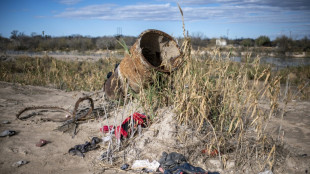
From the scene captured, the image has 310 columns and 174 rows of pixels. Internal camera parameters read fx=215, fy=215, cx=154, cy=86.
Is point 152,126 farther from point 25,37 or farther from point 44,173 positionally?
point 25,37

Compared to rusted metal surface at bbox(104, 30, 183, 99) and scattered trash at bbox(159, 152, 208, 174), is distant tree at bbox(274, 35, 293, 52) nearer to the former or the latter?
rusted metal surface at bbox(104, 30, 183, 99)

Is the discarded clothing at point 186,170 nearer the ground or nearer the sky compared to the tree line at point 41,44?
nearer the ground

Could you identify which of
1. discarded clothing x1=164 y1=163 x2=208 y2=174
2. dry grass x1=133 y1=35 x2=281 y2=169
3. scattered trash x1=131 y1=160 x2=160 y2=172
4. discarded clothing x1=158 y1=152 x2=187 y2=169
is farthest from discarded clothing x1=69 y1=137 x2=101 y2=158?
discarded clothing x1=164 y1=163 x2=208 y2=174

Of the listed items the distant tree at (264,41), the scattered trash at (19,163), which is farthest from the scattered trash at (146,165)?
the distant tree at (264,41)

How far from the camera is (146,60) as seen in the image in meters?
3.16

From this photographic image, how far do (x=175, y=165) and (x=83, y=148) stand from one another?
119cm

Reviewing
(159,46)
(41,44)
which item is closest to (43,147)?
(159,46)

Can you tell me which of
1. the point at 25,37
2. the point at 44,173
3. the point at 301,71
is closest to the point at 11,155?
the point at 44,173

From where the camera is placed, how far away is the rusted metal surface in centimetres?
317

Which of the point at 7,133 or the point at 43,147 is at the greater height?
the point at 7,133

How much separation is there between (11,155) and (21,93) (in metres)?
2.74

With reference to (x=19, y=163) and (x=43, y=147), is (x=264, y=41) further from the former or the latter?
(x=19, y=163)

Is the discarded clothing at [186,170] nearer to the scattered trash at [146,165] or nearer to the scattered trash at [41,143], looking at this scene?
the scattered trash at [146,165]

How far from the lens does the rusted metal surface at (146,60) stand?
10.4ft
